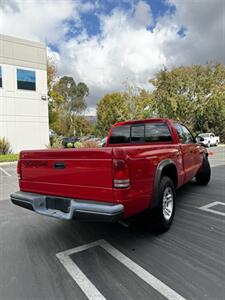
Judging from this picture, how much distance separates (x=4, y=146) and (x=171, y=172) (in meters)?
17.2

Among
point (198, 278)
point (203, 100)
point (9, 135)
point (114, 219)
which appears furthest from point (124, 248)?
point (203, 100)

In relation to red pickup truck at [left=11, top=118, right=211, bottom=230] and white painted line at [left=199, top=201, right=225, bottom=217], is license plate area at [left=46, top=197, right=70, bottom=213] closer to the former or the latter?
red pickup truck at [left=11, top=118, right=211, bottom=230]

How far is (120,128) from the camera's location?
5891 millimetres

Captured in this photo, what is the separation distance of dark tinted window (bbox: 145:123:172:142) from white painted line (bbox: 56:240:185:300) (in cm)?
242

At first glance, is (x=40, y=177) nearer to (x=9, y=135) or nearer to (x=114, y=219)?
(x=114, y=219)

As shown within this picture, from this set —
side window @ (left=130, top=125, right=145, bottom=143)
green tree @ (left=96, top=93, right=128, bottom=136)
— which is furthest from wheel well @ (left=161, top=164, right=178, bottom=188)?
green tree @ (left=96, top=93, right=128, bottom=136)

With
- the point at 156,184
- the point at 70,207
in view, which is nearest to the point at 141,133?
the point at 156,184

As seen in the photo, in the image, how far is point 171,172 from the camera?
442cm

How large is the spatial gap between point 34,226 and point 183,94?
31.5 meters

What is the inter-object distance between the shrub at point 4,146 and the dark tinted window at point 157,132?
52.6 ft

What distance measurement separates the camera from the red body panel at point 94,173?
306 centimetres

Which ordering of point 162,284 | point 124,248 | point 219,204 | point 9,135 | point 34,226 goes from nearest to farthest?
point 162,284
point 124,248
point 34,226
point 219,204
point 9,135

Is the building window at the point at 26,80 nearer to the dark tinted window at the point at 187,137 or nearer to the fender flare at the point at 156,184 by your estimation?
the dark tinted window at the point at 187,137

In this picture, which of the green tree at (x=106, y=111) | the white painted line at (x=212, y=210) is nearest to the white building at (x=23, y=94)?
the white painted line at (x=212, y=210)
